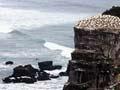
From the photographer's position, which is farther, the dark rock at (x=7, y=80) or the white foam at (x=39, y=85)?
the dark rock at (x=7, y=80)

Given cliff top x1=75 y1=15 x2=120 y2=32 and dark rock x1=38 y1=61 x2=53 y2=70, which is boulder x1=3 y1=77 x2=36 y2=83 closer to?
dark rock x1=38 y1=61 x2=53 y2=70

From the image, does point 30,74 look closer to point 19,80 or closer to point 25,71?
point 25,71

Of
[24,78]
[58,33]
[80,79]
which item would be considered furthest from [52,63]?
[80,79]

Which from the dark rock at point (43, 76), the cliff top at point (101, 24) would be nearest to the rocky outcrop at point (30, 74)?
the dark rock at point (43, 76)

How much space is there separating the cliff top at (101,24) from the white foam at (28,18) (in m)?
78.3

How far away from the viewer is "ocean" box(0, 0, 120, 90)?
58.4m

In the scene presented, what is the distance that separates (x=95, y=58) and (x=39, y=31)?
77.4 metres

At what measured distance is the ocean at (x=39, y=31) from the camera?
191 ft

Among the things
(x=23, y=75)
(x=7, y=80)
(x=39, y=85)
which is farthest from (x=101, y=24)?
(x=23, y=75)

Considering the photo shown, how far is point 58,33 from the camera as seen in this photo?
270ft

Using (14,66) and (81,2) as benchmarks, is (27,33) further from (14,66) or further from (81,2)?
(81,2)

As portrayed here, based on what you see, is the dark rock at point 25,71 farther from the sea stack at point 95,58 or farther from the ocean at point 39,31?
the sea stack at point 95,58

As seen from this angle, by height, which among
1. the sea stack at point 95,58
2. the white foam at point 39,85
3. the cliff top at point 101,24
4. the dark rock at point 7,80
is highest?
the cliff top at point 101,24

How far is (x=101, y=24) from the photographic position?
443 inches
